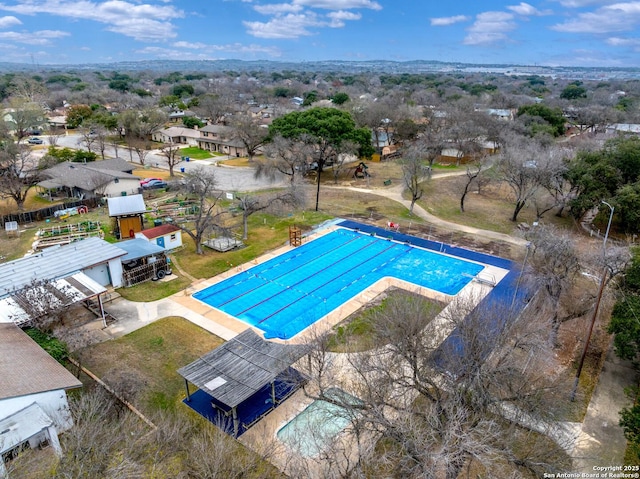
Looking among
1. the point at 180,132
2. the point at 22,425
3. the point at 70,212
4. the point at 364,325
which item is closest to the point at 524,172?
the point at 364,325

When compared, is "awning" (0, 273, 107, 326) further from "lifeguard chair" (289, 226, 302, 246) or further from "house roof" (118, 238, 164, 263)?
"lifeguard chair" (289, 226, 302, 246)

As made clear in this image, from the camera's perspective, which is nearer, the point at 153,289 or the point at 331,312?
the point at 331,312

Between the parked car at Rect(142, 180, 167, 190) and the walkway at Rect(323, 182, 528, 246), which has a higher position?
the parked car at Rect(142, 180, 167, 190)

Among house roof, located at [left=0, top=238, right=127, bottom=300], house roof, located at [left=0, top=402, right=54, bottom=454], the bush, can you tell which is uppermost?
house roof, located at [left=0, top=238, right=127, bottom=300]

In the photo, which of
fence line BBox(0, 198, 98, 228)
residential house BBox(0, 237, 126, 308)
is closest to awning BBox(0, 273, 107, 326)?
residential house BBox(0, 237, 126, 308)

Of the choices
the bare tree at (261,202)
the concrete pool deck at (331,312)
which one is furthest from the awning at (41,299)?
the bare tree at (261,202)

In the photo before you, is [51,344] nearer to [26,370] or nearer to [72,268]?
[26,370]
